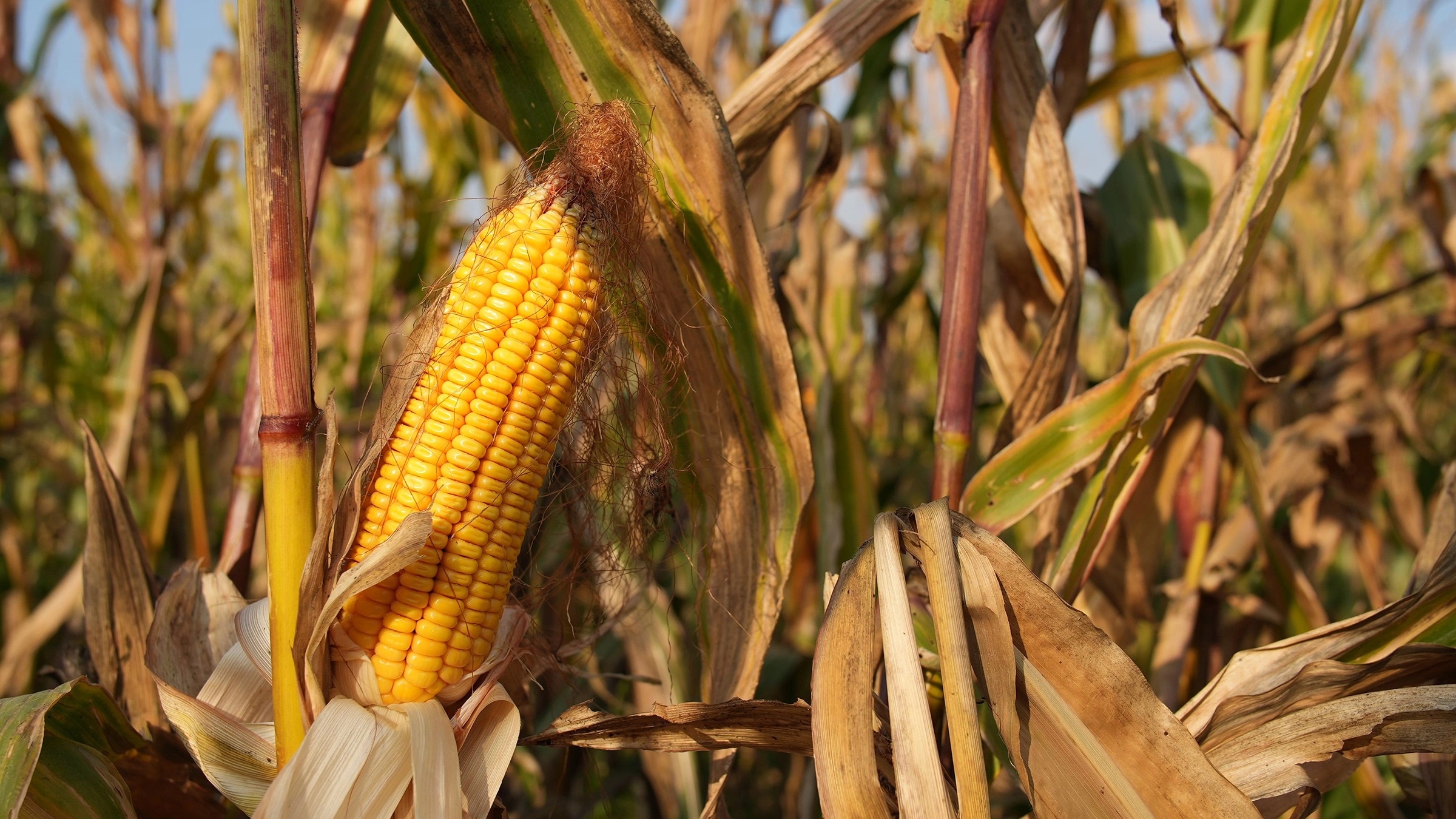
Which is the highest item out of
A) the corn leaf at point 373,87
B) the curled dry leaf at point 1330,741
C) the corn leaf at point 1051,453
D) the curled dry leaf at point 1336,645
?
the corn leaf at point 373,87

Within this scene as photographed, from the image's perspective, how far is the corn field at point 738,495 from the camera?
0.95 m

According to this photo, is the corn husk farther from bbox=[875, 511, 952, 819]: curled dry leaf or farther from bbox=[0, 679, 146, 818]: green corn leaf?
bbox=[875, 511, 952, 819]: curled dry leaf

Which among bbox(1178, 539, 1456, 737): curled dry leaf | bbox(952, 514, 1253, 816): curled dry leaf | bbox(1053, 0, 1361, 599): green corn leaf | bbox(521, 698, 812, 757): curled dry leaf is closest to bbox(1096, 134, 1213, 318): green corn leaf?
bbox(1053, 0, 1361, 599): green corn leaf

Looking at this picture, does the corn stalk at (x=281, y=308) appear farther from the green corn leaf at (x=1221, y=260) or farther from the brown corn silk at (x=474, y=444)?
the green corn leaf at (x=1221, y=260)

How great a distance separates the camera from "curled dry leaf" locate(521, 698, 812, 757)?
105 cm

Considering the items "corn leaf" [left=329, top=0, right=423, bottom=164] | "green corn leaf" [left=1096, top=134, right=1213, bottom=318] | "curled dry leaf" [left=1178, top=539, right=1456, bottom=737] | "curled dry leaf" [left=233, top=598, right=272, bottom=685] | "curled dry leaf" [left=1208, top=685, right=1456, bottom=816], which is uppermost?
"corn leaf" [left=329, top=0, right=423, bottom=164]

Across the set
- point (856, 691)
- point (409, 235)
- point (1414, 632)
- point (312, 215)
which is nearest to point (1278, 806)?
point (1414, 632)

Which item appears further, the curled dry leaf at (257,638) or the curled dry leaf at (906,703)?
the curled dry leaf at (257,638)

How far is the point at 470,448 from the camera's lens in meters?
1.00

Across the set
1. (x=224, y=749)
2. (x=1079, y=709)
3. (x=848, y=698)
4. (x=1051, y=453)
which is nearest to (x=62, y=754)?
(x=224, y=749)

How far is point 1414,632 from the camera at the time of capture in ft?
3.87

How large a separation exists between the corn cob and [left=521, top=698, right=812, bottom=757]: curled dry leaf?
0.16m

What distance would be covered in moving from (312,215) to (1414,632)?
164 cm

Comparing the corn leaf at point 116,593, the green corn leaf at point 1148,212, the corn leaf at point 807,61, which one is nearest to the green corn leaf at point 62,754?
the corn leaf at point 116,593
